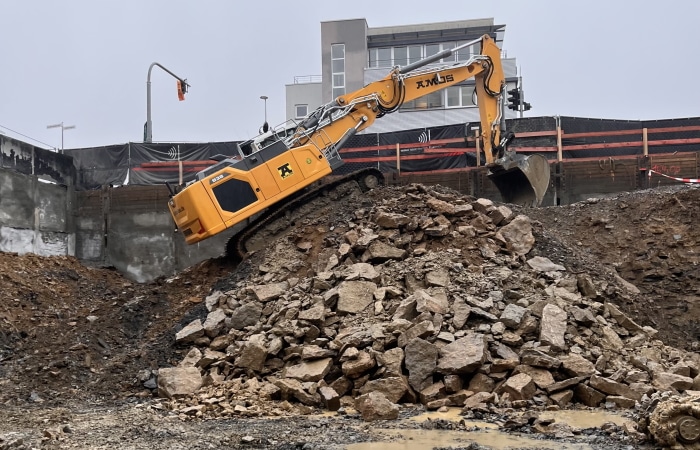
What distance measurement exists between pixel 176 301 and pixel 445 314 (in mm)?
5559

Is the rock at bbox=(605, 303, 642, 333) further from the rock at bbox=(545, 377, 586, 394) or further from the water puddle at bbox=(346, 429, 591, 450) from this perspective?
the water puddle at bbox=(346, 429, 591, 450)

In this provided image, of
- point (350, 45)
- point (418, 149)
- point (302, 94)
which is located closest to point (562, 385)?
point (418, 149)

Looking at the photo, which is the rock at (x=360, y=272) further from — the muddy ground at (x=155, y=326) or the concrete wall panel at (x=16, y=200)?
the concrete wall panel at (x=16, y=200)

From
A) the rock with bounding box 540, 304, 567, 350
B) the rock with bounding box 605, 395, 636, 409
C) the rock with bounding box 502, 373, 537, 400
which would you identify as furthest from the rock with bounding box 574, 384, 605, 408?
the rock with bounding box 540, 304, 567, 350

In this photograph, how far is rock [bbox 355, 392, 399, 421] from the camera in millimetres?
7488

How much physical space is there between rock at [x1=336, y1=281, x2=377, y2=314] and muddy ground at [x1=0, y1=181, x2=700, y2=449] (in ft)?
6.94

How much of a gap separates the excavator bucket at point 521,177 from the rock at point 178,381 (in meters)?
7.70

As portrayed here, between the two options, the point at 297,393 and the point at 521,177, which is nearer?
the point at 297,393

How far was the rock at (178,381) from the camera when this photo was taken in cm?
880

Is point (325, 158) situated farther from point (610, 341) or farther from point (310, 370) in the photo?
point (610, 341)

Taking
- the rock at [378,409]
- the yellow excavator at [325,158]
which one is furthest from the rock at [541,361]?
the yellow excavator at [325,158]

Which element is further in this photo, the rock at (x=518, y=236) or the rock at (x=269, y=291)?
the rock at (x=518, y=236)

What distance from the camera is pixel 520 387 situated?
7895 mm

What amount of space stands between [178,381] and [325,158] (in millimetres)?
5635
